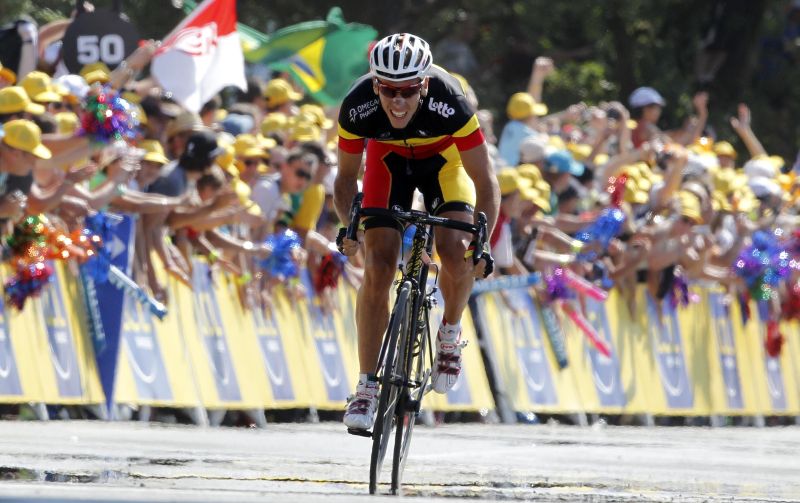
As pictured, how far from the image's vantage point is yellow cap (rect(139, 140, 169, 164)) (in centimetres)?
1484

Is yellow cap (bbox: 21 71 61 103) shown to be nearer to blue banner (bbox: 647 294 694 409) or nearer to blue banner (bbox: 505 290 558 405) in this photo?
blue banner (bbox: 505 290 558 405)

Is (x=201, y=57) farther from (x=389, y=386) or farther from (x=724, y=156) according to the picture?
(x=724, y=156)

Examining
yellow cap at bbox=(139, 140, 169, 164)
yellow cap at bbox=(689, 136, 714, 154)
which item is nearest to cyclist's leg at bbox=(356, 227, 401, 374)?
yellow cap at bbox=(139, 140, 169, 164)

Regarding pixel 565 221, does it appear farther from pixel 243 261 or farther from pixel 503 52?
pixel 503 52

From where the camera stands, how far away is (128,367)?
14258mm

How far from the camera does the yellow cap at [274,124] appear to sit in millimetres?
16672

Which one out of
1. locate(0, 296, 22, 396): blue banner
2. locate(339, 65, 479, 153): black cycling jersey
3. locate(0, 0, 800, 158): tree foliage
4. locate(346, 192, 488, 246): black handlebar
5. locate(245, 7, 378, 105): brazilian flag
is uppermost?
locate(0, 0, 800, 158): tree foliage

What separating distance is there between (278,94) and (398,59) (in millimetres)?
7673

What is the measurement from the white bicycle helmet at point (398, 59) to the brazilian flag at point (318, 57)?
967 cm

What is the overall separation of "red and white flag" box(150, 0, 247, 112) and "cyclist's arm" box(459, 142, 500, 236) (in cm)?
632

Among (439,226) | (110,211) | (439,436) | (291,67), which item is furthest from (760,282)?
(439,226)

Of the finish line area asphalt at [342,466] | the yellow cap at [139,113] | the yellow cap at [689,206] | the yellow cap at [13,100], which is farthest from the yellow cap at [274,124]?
the yellow cap at [689,206]

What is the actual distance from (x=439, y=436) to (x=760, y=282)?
7767mm

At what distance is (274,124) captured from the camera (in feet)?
54.9
